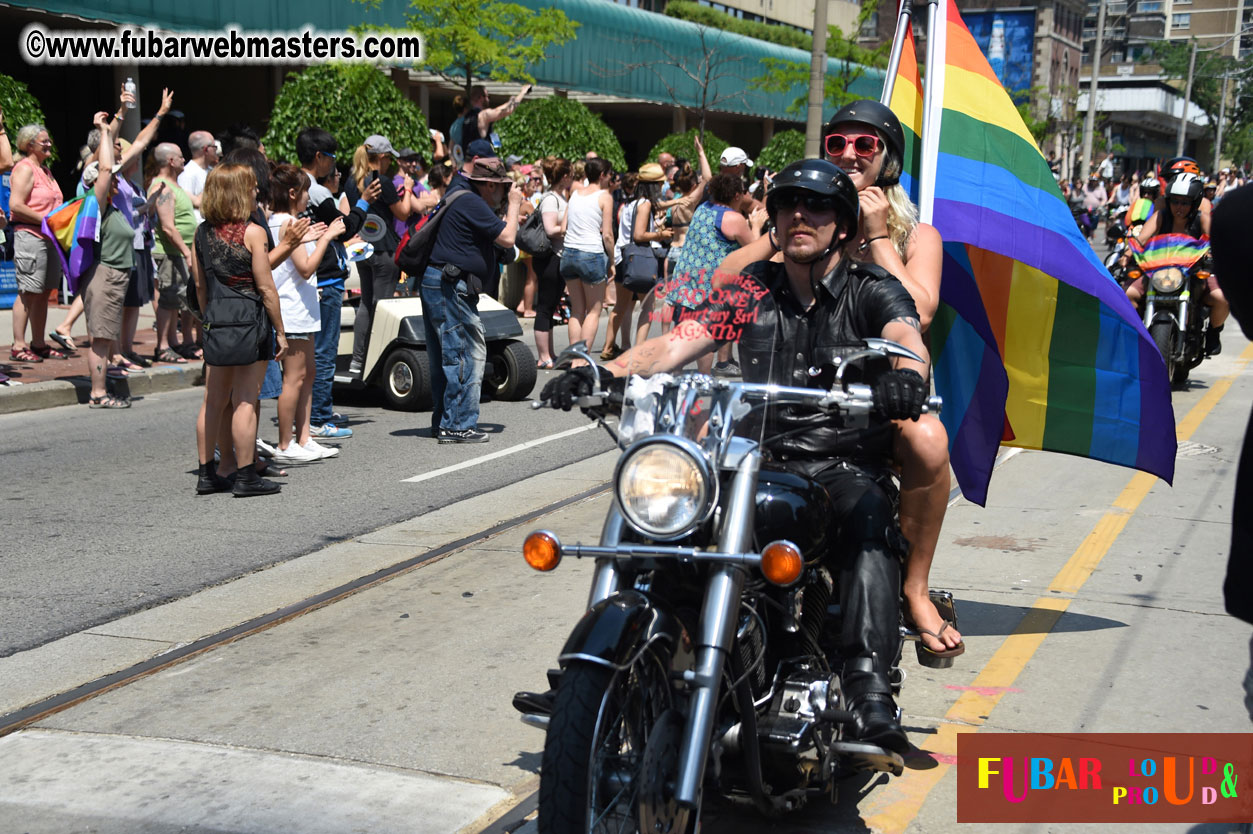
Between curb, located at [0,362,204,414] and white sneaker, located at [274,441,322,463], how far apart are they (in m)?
2.98

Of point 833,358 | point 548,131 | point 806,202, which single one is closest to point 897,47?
point 806,202

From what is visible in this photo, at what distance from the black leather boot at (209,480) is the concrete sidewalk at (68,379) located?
3510 millimetres

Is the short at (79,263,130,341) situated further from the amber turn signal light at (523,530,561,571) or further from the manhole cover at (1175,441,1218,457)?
the amber turn signal light at (523,530,561,571)

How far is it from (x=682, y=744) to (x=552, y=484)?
16.6 ft

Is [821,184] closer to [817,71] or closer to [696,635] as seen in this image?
[696,635]

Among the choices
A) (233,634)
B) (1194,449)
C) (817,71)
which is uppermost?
(817,71)

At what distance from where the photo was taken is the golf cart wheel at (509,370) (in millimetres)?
10648

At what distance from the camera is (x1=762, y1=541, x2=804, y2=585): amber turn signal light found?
2863 millimetres

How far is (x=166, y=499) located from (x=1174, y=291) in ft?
27.5

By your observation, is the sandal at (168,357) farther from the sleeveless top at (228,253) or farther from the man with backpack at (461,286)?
the sleeveless top at (228,253)

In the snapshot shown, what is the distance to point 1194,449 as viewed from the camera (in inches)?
358

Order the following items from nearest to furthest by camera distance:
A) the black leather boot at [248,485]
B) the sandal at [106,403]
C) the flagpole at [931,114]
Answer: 1. the flagpole at [931,114]
2. the black leather boot at [248,485]
3. the sandal at [106,403]

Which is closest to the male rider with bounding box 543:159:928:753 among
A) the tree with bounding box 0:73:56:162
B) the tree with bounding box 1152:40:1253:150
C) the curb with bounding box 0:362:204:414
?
the curb with bounding box 0:362:204:414

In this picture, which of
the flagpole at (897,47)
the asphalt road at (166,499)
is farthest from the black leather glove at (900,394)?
the asphalt road at (166,499)
